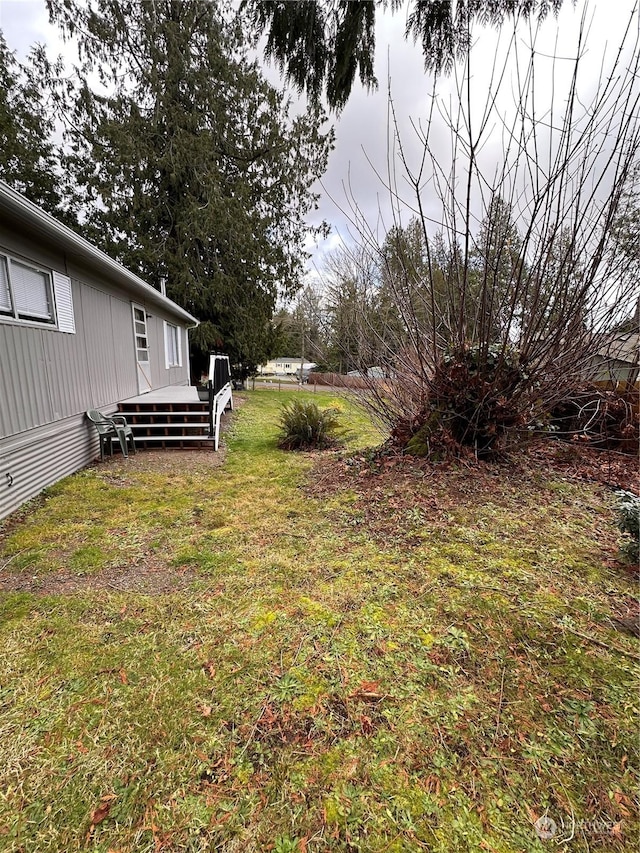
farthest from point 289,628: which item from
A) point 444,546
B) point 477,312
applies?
point 477,312

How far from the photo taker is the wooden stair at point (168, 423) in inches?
263

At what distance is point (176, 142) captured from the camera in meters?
12.9

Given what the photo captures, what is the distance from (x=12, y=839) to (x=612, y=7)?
581cm

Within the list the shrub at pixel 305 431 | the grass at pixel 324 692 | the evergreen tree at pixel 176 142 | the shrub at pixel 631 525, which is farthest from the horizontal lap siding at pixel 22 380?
the evergreen tree at pixel 176 142

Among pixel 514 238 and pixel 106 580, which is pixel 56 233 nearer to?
pixel 106 580

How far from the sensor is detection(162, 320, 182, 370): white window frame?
35.8ft

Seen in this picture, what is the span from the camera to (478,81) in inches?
127

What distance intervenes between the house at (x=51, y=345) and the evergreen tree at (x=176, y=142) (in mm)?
7629

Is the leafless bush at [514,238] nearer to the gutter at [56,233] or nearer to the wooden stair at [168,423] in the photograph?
the gutter at [56,233]

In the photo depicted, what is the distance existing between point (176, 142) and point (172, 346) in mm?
7521

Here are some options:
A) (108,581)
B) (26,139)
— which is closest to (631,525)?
(108,581)

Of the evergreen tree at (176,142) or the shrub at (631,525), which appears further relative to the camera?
the evergreen tree at (176,142)

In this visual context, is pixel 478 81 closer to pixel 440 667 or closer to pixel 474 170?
pixel 474 170

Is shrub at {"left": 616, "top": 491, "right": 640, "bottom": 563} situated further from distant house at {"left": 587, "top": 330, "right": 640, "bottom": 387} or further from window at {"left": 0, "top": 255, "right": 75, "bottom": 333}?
window at {"left": 0, "top": 255, "right": 75, "bottom": 333}
